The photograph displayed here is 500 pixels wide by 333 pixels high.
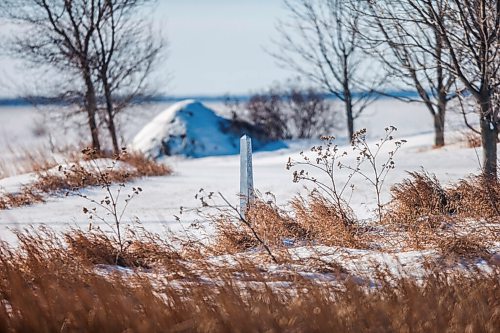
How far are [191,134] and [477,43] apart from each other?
1576 cm

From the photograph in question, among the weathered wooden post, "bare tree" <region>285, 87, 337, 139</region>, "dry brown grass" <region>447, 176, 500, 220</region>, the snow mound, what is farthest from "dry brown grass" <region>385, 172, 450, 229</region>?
"bare tree" <region>285, 87, 337, 139</region>

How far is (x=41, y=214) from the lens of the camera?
9812mm

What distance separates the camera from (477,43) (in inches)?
308

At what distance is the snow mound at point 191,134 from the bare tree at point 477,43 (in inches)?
577

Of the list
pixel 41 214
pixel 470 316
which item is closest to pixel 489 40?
pixel 470 316

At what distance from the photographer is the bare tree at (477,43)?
24.6 ft

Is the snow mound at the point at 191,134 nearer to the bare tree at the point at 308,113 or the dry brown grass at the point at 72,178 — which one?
the bare tree at the point at 308,113

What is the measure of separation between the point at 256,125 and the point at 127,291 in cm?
2157

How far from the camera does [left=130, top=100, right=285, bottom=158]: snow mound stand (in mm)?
22734

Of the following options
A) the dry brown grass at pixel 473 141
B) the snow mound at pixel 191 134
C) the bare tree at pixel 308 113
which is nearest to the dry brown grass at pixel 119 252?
the dry brown grass at pixel 473 141

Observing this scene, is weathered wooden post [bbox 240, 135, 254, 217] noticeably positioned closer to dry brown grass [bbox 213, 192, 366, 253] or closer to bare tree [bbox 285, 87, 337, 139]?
dry brown grass [bbox 213, 192, 366, 253]

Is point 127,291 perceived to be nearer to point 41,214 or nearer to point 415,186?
point 415,186

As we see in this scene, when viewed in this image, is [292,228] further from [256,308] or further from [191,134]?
[191,134]

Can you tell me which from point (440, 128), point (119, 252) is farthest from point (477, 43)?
point (440, 128)
